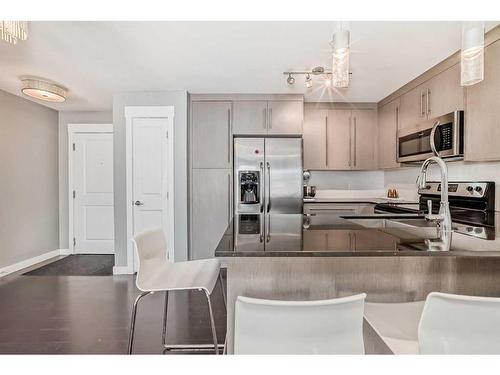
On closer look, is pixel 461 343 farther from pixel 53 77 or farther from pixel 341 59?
pixel 53 77

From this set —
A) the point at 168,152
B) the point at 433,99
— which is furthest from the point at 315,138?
the point at 168,152

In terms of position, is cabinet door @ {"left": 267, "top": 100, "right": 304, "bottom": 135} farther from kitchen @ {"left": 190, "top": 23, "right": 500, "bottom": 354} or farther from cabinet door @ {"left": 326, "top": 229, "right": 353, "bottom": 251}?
cabinet door @ {"left": 326, "top": 229, "right": 353, "bottom": 251}

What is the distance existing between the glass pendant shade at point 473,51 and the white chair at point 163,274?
1.64 metres

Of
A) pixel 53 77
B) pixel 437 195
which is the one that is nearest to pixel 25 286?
pixel 53 77

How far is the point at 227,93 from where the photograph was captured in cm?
369

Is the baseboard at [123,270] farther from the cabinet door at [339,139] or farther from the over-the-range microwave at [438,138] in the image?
the over-the-range microwave at [438,138]

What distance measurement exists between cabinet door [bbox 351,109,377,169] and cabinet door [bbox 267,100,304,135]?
2.98 ft

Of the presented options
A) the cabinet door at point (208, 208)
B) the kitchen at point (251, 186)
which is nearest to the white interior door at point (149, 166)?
the kitchen at point (251, 186)

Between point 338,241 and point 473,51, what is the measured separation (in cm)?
114

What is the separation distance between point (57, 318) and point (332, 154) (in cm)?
354

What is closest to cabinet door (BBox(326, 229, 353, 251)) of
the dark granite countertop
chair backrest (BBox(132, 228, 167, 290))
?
the dark granite countertop

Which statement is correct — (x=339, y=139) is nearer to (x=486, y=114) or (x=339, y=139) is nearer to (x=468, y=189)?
(x=468, y=189)

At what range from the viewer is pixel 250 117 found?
3.74 m
